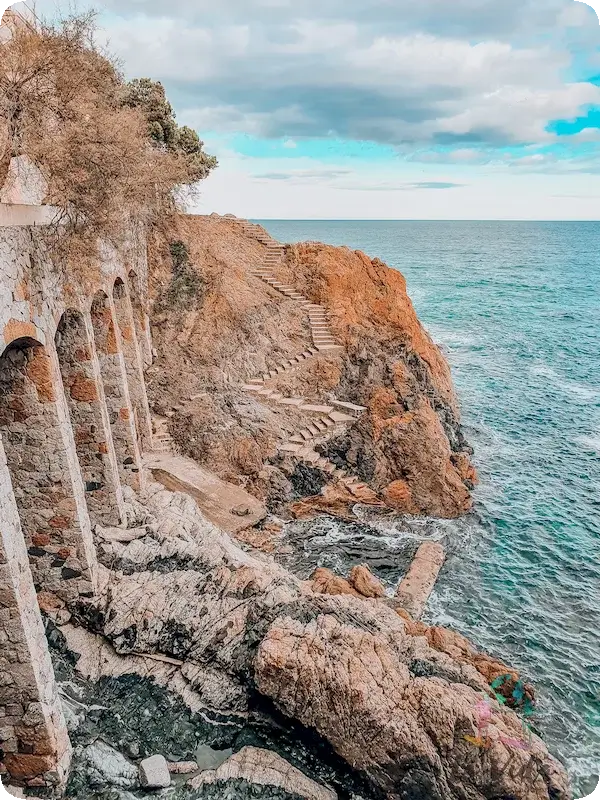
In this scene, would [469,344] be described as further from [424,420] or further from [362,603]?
[362,603]

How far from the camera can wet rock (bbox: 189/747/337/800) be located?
10302 millimetres

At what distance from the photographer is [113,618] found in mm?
12195

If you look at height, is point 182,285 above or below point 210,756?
above

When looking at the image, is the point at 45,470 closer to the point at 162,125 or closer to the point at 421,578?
the point at 421,578

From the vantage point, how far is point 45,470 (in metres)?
11.3

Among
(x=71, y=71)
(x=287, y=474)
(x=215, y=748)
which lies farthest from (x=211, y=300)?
(x=215, y=748)

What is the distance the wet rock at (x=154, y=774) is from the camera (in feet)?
33.0

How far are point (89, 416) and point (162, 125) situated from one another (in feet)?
56.9

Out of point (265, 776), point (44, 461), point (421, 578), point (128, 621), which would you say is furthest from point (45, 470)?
point (421, 578)

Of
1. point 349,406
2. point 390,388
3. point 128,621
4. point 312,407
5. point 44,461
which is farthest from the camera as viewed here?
point 390,388

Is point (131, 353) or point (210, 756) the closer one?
point (210, 756)

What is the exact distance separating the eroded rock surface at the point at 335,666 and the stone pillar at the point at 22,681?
2492 mm

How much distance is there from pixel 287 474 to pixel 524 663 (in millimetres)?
9982

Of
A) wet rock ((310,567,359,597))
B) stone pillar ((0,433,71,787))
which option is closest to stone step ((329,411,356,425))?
wet rock ((310,567,359,597))
